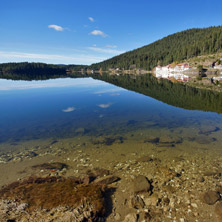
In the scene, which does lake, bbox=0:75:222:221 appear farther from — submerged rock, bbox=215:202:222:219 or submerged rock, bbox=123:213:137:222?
submerged rock, bbox=215:202:222:219

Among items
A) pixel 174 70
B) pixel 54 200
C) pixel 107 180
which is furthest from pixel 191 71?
pixel 54 200

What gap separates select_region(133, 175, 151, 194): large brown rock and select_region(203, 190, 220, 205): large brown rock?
116 inches

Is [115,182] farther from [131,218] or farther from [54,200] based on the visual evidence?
[54,200]

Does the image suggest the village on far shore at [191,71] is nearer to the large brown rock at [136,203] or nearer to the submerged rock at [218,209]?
the submerged rock at [218,209]

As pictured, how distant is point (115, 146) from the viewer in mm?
14750

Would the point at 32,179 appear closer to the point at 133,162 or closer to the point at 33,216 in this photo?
the point at 33,216

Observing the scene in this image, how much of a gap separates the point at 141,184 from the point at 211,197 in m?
3.70

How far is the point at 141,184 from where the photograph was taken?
8953 mm

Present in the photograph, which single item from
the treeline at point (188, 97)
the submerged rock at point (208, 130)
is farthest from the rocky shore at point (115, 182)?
the treeline at point (188, 97)

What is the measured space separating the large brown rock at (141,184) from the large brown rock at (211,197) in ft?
9.63

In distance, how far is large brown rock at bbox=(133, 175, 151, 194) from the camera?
8.54 m

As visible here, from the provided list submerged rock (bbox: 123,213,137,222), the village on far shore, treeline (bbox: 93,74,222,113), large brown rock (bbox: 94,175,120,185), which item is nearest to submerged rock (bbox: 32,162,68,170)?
large brown rock (bbox: 94,175,120,185)

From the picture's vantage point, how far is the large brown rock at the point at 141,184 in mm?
8539

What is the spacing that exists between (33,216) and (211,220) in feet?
26.3
